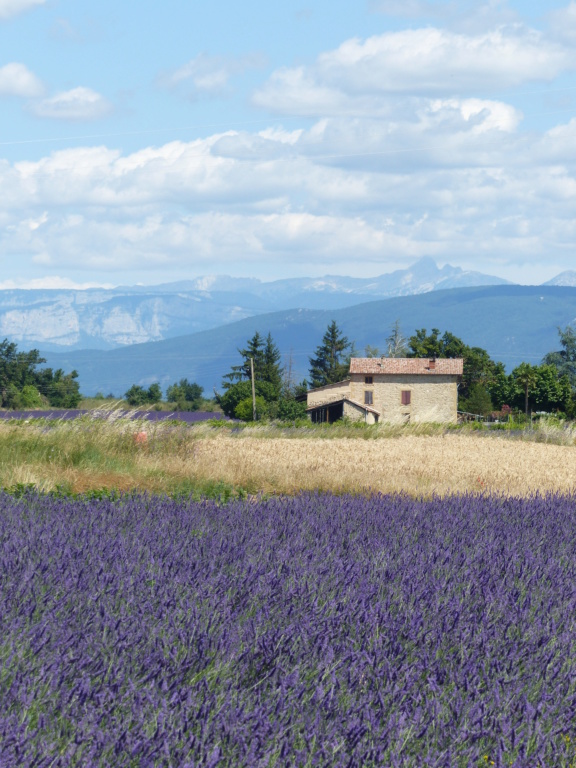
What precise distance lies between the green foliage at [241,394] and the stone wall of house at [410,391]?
268 inches

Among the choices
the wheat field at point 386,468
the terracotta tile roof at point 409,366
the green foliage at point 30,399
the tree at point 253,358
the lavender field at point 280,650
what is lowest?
the wheat field at point 386,468

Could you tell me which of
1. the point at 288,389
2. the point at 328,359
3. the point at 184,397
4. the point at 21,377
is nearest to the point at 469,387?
the point at 288,389

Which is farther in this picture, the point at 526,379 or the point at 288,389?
the point at 288,389

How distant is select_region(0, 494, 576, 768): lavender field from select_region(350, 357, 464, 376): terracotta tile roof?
5612 cm

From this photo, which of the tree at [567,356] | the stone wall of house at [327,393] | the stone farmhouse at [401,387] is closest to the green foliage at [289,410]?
the stone farmhouse at [401,387]

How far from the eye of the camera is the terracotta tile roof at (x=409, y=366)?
6159 centimetres

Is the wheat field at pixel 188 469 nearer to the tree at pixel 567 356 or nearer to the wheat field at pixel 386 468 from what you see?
the wheat field at pixel 386 468

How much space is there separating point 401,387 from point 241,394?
10966 mm

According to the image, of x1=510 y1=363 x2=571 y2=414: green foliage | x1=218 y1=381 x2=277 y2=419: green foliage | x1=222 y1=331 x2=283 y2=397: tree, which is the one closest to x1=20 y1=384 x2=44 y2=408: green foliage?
x1=222 y1=331 x2=283 y2=397: tree

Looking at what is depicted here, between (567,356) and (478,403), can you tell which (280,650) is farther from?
(567,356)

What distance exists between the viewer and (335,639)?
3.59 m

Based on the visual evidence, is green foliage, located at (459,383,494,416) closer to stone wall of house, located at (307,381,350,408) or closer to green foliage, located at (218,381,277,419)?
stone wall of house, located at (307,381,350,408)

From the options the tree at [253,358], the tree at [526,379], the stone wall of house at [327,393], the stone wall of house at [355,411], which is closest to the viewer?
the stone wall of house at [355,411]

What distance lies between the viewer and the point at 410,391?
62.3 m
